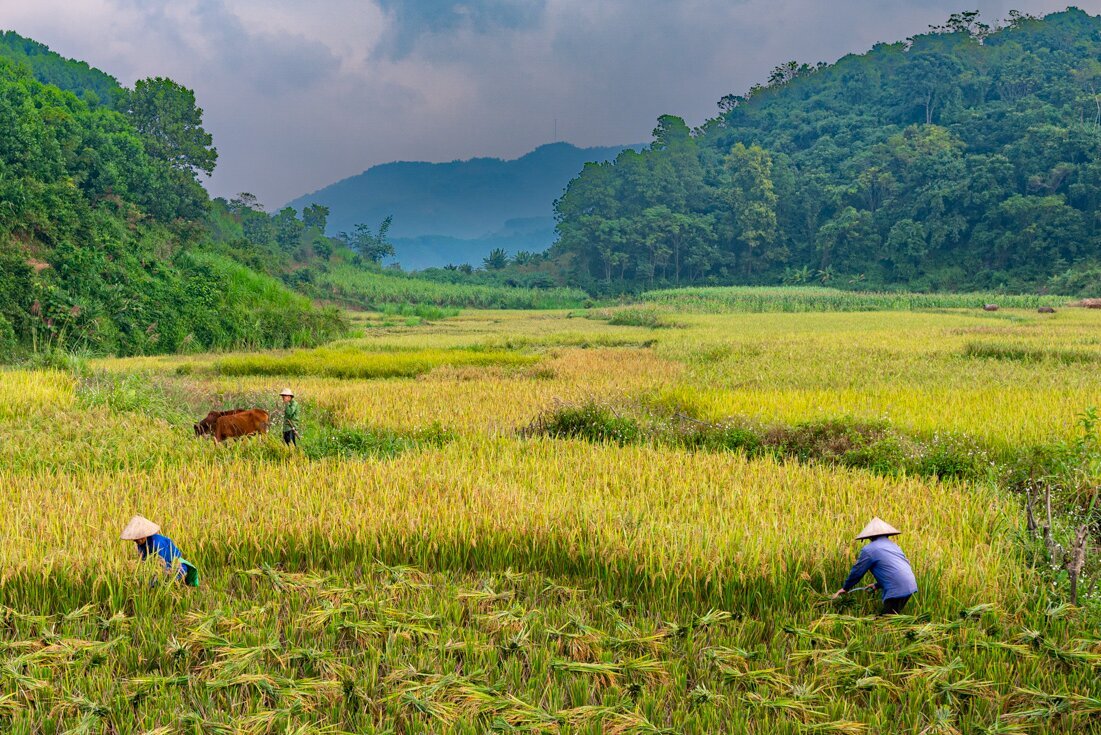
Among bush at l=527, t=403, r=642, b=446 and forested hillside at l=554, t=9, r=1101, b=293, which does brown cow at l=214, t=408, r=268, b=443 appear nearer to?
bush at l=527, t=403, r=642, b=446

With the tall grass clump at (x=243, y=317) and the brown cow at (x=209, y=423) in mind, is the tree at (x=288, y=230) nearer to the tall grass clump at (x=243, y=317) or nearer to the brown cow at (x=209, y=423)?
the tall grass clump at (x=243, y=317)

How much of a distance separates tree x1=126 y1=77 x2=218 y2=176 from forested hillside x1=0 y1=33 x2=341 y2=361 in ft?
17.6

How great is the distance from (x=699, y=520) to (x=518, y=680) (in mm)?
1721

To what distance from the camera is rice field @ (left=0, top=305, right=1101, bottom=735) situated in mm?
2576

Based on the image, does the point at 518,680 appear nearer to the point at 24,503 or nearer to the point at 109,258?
the point at 24,503

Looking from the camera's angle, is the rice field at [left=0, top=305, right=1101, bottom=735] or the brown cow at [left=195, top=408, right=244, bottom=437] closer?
the rice field at [left=0, top=305, right=1101, bottom=735]

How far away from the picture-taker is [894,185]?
60.0 metres

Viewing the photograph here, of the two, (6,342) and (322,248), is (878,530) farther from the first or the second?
(322,248)

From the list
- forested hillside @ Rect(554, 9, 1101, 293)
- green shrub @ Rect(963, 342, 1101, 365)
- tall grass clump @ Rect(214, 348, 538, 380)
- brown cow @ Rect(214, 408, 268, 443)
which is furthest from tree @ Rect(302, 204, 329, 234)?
brown cow @ Rect(214, 408, 268, 443)

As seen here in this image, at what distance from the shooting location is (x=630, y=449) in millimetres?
6281

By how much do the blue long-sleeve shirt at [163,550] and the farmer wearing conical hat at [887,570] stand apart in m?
3.15

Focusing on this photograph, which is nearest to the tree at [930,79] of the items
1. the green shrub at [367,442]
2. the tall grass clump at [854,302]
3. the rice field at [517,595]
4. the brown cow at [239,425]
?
the tall grass clump at [854,302]

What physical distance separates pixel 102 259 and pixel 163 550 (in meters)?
21.8

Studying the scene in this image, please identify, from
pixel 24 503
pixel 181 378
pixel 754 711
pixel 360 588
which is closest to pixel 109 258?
pixel 181 378
